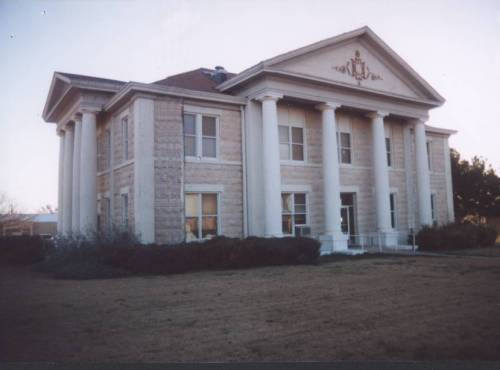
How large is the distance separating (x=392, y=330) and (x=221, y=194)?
1393cm

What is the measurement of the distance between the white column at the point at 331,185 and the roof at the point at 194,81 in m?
5.49

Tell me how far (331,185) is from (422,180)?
24.0 feet

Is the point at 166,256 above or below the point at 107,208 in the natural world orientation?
below

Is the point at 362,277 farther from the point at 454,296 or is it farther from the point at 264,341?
the point at 264,341

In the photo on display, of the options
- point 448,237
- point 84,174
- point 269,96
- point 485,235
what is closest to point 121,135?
point 84,174

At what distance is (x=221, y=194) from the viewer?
20297 millimetres

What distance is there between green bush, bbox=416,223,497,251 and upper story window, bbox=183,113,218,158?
11.7m

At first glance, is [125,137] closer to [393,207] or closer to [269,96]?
[269,96]

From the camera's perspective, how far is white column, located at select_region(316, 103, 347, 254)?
846 inches

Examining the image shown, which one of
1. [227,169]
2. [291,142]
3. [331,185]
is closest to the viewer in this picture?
[227,169]

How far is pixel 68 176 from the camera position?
84.7 ft

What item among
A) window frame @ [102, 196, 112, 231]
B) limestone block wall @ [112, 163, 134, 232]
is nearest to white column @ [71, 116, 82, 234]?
window frame @ [102, 196, 112, 231]

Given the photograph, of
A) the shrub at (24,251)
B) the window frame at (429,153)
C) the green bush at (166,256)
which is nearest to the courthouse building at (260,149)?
the shrub at (24,251)

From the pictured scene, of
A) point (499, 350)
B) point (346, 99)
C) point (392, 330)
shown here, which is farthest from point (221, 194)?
point (499, 350)
